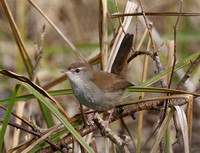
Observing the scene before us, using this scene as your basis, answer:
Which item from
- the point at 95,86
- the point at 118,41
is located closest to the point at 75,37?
the point at 118,41

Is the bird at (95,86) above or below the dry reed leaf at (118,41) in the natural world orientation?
below

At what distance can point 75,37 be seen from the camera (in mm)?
5305

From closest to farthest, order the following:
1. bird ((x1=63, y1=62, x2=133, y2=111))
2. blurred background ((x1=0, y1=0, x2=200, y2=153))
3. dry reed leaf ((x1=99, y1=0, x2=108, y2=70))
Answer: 1. bird ((x1=63, y1=62, x2=133, y2=111))
2. dry reed leaf ((x1=99, y1=0, x2=108, y2=70))
3. blurred background ((x1=0, y1=0, x2=200, y2=153))

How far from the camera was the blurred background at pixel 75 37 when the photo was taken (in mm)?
4042

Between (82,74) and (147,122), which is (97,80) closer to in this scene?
(82,74)

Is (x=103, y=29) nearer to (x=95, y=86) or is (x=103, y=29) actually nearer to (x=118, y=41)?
(x=118, y=41)

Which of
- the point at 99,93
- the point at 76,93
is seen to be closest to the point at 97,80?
the point at 99,93

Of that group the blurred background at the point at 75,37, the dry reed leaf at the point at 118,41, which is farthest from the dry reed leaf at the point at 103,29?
the blurred background at the point at 75,37

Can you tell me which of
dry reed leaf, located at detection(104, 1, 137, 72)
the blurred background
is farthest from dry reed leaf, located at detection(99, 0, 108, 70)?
the blurred background

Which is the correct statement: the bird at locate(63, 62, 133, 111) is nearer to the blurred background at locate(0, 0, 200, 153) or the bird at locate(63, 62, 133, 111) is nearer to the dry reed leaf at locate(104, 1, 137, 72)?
the dry reed leaf at locate(104, 1, 137, 72)

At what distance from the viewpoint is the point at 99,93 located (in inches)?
94.0

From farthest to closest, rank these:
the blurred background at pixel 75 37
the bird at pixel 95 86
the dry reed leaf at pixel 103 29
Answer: the blurred background at pixel 75 37
the dry reed leaf at pixel 103 29
the bird at pixel 95 86

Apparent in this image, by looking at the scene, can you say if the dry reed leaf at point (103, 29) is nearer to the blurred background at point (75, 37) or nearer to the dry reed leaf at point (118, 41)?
the dry reed leaf at point (118, 41)

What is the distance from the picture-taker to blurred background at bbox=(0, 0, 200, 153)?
4042mm
